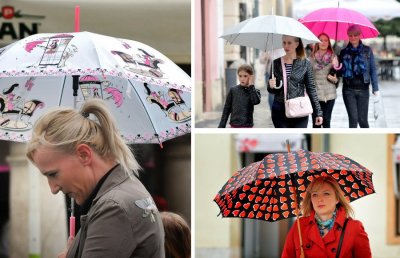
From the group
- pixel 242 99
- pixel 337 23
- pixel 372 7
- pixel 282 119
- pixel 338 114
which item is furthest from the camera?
pixel 372 7

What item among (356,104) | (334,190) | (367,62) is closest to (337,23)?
(367,62)

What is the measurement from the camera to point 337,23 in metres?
6.87

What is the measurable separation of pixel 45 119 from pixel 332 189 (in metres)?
1.38

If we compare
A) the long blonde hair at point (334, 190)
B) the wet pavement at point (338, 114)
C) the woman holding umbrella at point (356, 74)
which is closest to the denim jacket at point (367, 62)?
the woman holding umbrella at point (356, 74)

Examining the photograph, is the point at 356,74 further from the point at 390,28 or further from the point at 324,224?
the point at 390,28

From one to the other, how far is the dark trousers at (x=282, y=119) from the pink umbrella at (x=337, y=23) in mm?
1035

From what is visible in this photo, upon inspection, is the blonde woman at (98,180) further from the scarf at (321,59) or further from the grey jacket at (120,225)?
the scarf at (321,59)

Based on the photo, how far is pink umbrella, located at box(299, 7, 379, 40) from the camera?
264 inches

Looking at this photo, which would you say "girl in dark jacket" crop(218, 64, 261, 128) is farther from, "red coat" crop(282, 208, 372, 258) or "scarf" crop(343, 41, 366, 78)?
"red coat" crop(282, 208, 372, 258)

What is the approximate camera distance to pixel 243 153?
9398mm

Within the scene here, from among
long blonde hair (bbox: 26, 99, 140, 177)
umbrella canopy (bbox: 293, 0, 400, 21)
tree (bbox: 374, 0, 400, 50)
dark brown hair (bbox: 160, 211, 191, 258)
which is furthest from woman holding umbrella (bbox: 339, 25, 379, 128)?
tree (bbox: 374, 0, 400, 50)

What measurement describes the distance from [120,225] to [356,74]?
3839mm

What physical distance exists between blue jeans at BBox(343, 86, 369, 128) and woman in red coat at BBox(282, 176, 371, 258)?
2.73 metres

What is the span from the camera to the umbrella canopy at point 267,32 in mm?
5660
